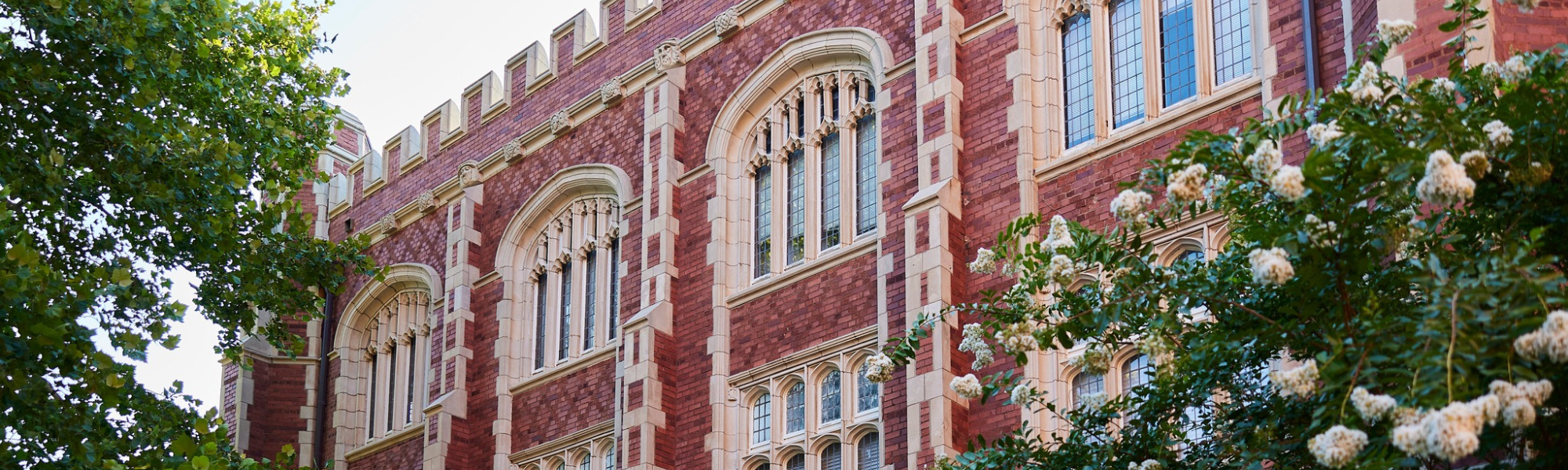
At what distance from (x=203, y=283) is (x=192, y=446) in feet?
13.9

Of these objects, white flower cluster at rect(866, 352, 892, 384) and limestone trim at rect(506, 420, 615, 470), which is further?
limestone trim at rect(506, 420, 615, 470)

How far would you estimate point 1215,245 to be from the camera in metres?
Answer: 15.1

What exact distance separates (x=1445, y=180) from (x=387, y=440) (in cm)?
2024

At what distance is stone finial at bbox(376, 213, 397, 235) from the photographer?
26.8 metres

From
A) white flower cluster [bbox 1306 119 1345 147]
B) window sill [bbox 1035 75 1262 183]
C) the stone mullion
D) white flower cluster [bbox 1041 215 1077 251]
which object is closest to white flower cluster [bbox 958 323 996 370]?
white flower cluster [bbox 1041 215 1077 251]

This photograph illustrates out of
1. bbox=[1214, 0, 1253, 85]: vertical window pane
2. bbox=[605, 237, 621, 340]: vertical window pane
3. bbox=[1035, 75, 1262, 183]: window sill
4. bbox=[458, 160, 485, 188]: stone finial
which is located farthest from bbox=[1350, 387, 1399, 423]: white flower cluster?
bbox=[458, 160, 485, 188]: stone finial

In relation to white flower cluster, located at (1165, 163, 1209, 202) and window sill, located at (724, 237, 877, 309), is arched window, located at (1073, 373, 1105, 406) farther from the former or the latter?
white flower cluster, located at (1165, 163, 1209, 202)

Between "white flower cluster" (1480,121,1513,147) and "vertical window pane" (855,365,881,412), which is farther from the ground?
"vertical window pane" (855,365,881,412)

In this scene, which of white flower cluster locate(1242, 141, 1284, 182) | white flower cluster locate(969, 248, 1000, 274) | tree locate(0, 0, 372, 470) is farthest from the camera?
tree locate(0, 0, 372, 470)

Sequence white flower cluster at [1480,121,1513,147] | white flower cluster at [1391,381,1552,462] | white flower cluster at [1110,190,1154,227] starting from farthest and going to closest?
white flower cluster at [1110,190,1154,227]
white flower cluster at [1480,121,1513,147]
white flower cluster at [1391,381,1552,462]

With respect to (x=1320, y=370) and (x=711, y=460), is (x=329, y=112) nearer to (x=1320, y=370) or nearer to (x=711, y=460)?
(x=711, y=460)

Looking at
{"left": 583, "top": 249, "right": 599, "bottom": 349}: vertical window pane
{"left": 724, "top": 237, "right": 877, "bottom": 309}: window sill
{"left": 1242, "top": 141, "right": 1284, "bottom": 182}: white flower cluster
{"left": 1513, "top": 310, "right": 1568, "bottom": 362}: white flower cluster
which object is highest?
{"left": 583, "top": 249, "right": 599, "bottom": 349}: vertical window pane

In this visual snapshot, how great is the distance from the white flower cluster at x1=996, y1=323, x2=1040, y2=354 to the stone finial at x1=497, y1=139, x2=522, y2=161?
49.8ft

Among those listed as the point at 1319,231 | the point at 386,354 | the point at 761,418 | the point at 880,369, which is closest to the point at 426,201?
the point at 386,354
